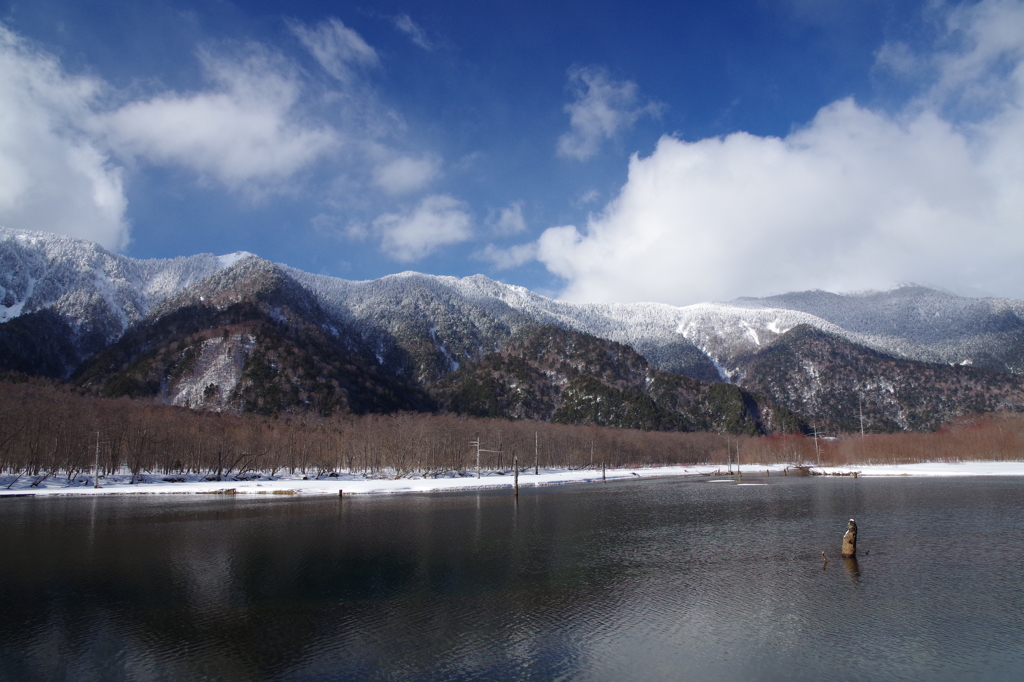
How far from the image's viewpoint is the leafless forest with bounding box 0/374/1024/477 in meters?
94.0

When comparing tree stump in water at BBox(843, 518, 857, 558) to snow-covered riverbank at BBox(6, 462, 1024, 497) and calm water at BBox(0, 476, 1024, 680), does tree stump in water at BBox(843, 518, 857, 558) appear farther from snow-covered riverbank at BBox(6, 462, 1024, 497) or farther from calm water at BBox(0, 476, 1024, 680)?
snow-covered riverbank at BBox(6, 462, 1024, 497)

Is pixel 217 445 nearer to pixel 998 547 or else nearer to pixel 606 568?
pixel 606 568

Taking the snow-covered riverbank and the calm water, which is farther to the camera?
the snow-covered riverbank

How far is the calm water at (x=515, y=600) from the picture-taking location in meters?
17.1

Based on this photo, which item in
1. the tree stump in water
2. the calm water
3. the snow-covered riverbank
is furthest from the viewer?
the snow-covered riverbank

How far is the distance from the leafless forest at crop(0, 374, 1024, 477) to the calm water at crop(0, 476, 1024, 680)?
2233 inches

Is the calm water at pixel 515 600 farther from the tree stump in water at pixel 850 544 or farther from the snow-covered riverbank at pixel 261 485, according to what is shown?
the snow-covered riverbank at pixel 261 485

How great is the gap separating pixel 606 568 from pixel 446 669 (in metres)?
14.9

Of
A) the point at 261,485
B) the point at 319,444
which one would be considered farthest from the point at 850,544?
the point at 319,444

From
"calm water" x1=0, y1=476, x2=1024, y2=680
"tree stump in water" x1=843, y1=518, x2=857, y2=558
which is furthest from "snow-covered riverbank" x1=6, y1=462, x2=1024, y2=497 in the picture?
"tree stump in water" x1=843, y1=518, x2=857, y2=558

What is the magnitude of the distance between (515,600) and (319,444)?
367 feet

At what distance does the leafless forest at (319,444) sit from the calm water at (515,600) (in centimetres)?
5671

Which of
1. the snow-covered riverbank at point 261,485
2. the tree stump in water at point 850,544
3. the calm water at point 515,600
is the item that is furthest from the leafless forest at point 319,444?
the tree stump in water at point 850,544

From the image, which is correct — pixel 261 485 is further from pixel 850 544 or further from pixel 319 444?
pixel 850 544
